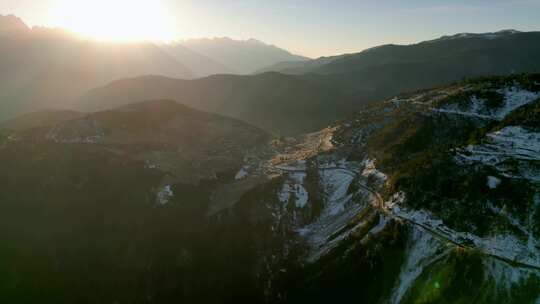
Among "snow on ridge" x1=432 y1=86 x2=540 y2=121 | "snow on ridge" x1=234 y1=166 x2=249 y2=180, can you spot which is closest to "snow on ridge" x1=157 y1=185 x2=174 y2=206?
"snow on ridge" x1=234 y1=166 x2=249 y2=180

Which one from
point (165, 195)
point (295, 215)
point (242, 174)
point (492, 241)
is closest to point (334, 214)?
point (295, 215)

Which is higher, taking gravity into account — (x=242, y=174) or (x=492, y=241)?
(x=492, y=241)

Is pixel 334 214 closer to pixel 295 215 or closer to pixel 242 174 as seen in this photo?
pixel 295 215

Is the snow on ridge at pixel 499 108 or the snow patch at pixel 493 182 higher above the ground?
the snow on ridge at pixel 499 108

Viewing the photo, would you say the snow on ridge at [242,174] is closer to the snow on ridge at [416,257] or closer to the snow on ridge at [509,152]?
the snow on ridge at [416,257]

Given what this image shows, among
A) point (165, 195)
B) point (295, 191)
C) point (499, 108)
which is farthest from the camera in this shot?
point (499, 108)

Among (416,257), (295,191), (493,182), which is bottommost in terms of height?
(416,257)

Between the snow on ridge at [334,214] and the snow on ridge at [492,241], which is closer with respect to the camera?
the snow on ridge at [492,241]

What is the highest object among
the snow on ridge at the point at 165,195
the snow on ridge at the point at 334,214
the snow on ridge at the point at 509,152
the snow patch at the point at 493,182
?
the snow on ridge at the point at 509,152

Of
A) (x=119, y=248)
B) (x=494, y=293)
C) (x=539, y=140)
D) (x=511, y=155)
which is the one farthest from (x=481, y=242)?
(x=119, y=248)

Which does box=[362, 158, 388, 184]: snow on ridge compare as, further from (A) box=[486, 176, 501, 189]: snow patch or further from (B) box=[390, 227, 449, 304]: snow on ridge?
(A) box=[486, 176, 501, 189]: snow patch

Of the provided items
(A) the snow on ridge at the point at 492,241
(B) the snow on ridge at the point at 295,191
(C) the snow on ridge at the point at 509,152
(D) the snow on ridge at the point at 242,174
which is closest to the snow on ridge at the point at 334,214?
(B) the snow on ridge at the point at 295,191
